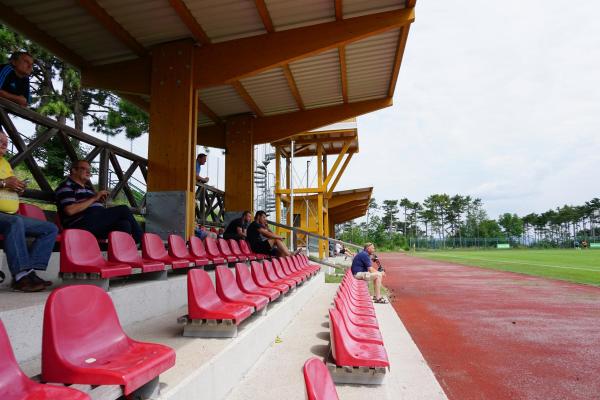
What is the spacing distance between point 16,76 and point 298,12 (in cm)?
422

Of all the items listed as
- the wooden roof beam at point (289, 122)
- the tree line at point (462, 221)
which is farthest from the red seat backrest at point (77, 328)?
the tree line at point (462, 221)

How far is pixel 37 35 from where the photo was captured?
22.2 feet

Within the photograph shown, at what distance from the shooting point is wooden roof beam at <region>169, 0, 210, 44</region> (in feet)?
20.8

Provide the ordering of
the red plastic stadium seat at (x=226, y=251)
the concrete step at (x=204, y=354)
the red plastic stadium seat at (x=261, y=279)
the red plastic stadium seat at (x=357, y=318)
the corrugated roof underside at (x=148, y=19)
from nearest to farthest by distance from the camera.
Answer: the concrete step at (x=204, y=354), the red plastic stadium seat at (x=357, y=318), the red plastic stadium seat at (x=261, y=279), the corrugated roof underside at (x=148, y=19), the red plastic stadium seat at (x=226, y=251)

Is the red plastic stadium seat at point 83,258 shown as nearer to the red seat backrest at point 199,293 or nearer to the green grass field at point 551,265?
the red seat backrest at point 199,293

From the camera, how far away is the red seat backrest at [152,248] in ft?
15.2

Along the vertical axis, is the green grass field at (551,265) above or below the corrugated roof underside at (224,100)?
below

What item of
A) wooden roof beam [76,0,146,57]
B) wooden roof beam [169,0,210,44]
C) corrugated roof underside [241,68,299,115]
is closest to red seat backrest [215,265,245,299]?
wooden roof beam [169,0,210,44]

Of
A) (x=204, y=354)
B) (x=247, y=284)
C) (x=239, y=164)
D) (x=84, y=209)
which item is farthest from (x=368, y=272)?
(x=204, y=354)

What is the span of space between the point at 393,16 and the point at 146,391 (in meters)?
6.85

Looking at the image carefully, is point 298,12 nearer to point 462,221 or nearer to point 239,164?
point 239,164

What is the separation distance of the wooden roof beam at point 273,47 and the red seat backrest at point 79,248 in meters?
4.45

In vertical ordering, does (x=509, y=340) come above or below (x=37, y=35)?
Result: below

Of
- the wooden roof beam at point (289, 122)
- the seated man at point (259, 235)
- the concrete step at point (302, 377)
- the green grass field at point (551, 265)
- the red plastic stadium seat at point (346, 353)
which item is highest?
the wooden roof beam at point (289, 122)
